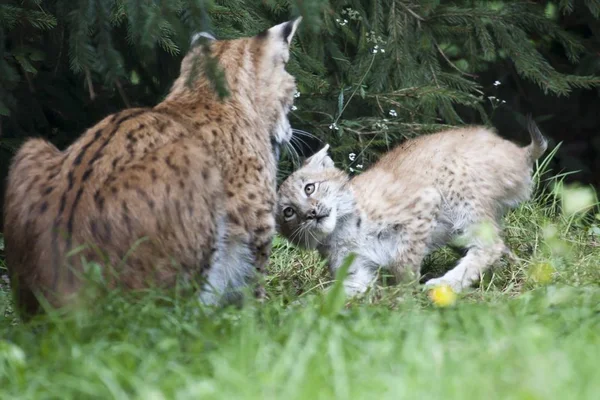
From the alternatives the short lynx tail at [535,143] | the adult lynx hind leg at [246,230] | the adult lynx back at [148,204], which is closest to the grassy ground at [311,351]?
the adult lynx back at [148,204]

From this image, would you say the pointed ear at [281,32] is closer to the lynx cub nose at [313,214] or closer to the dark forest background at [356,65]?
the dark forest background at [356,65]

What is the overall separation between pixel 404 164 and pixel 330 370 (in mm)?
3248

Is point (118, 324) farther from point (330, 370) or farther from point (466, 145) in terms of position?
point (466, 145)

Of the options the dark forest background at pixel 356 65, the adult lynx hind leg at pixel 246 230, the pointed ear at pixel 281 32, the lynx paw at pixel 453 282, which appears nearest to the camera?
the adult lynx hind leg at pixel 246 230

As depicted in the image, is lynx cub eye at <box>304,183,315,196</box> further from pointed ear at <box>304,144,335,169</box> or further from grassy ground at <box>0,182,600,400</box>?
grassy ground at <box>0,182,600,400</box>

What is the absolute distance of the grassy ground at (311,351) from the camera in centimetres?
266

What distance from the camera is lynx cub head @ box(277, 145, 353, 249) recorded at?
5.69 metres

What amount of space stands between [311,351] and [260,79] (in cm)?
260

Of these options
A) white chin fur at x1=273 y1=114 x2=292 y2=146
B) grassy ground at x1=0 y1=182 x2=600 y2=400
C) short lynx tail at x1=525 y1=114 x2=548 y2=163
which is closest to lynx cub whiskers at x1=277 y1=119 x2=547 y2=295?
short lynx tail at x1=525 y1=114 x2=548 y2=163

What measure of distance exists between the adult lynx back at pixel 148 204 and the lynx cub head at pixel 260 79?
0.37ft

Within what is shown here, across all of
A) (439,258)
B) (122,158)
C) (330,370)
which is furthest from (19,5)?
(330,370)

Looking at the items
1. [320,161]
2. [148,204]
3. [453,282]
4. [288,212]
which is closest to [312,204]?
[288,212]

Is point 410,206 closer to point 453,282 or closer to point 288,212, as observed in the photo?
point 453,282

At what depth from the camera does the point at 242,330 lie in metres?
3.36
